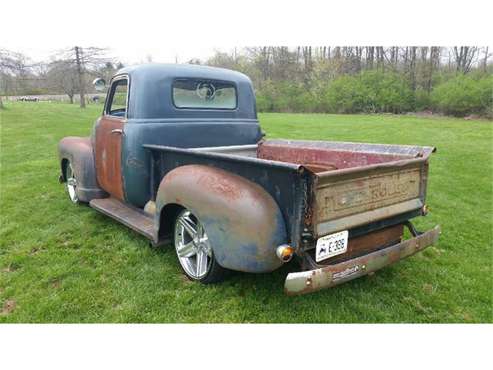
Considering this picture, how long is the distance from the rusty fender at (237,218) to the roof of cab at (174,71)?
1.70 metres

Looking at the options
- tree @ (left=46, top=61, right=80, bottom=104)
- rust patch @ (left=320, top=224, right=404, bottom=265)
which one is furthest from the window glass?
tree @ (left=46, top=61, right=80, bottom=104)

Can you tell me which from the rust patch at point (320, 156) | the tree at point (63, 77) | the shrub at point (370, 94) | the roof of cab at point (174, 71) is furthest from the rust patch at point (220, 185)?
the tree at point (63, 77)

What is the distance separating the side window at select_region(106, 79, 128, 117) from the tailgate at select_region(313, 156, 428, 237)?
9.51ft

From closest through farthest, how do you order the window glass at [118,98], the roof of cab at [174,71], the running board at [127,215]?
1. the running board at [127,215]
2. the roof of cab at [174,71]
3. the window glass at [118,98]

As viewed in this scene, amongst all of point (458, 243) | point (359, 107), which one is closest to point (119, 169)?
point (458, 243)

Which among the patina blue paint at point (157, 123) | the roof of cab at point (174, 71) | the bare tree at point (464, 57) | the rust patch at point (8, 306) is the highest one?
the bare tree at point (464, 57)

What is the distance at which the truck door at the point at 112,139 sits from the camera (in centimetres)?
419

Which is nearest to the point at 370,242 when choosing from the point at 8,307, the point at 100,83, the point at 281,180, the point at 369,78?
the point at 281,180

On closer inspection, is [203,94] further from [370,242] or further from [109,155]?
[370,242]

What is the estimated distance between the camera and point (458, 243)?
4266 mm

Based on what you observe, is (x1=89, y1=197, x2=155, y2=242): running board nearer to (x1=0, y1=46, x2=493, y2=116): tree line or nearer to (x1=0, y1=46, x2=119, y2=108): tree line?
(x1=0, y1=46, x2=493, y2=116): tree line

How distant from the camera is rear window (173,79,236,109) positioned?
4.29 metres

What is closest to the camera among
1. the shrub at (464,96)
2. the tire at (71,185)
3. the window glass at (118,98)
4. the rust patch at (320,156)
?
the rust patch at (320,156)

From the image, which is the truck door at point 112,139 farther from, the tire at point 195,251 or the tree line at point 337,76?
the tree line at point 337,76
